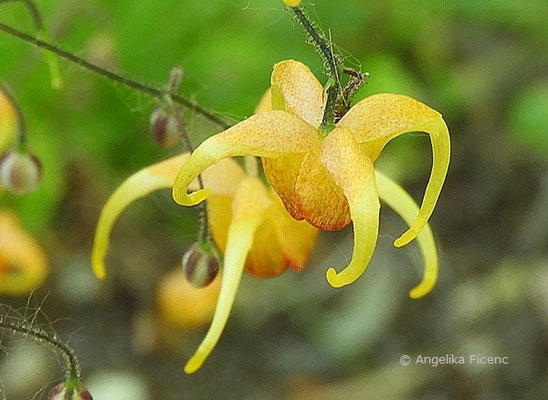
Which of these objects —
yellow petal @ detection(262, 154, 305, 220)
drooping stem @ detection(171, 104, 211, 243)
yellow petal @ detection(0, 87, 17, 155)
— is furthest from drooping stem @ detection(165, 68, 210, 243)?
yellow petal @ detection(0, 87, 17, 155)

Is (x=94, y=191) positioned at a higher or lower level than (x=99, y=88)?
lower

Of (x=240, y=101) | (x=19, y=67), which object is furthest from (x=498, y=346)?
(x=19, y=67)

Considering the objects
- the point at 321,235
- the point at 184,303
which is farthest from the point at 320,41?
the point at 321,235

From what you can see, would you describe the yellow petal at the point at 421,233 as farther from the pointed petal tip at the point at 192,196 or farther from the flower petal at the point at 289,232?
the pointed petal tip at the point at 192,196

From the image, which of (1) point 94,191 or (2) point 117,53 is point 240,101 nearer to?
(2) point 117,53

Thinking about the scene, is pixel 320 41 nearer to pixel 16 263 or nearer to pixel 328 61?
pixel 328 61

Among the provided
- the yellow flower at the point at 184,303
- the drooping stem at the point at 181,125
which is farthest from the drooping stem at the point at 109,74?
the yellow flower at the point at 184,303
